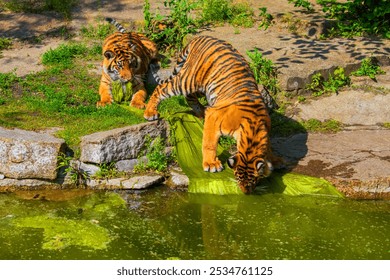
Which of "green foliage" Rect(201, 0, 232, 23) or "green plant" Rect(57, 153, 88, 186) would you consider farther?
"green foliage" Rect(201, 0, 232, 23)

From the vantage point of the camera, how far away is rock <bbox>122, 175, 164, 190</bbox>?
695 centimetres

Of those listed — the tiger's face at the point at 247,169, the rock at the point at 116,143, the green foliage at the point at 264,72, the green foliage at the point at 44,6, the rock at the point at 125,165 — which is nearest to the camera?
the tiger's face at the point at 247,169

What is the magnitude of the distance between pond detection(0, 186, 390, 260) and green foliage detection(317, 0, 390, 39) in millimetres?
3937

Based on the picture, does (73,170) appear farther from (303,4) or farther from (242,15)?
(303,4)

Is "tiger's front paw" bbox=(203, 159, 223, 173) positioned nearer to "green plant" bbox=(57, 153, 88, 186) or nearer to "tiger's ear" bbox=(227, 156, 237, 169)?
"tiger's ear" bbox=(227, 156, 237, 169)

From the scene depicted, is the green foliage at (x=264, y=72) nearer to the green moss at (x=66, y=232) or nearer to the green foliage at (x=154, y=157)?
the green foliage at (x=154, y=157)

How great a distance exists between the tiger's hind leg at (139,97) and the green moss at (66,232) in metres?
Answer: 2.20

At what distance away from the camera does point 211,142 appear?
6.91 meters

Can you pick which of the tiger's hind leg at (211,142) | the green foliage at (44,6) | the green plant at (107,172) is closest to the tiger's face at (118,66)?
the green plant at (107,172)

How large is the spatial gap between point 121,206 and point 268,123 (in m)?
1.49

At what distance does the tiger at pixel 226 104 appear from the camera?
6.59 m

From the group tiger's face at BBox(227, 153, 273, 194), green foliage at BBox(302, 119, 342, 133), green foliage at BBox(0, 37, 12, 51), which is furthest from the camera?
green foliage at BBox(0, 37, 12, 51)

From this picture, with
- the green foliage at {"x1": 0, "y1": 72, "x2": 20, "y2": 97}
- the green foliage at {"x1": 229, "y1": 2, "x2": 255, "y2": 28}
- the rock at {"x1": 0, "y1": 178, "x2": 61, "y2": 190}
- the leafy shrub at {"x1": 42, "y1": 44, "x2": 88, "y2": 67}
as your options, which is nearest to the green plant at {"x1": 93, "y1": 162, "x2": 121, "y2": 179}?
the rock at {"x1": 0, "y1": 178, "x2": 61, "y2": 190}

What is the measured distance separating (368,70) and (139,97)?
276 cm
